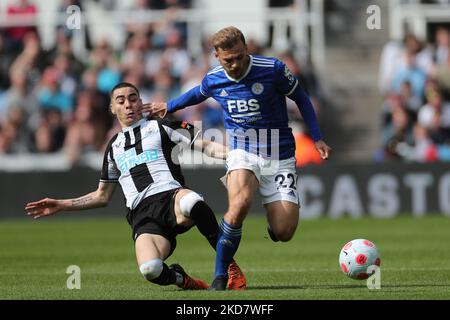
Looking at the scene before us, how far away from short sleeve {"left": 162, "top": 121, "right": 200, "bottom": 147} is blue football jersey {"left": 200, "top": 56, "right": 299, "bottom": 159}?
0.35m

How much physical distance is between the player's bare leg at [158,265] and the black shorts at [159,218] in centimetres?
9

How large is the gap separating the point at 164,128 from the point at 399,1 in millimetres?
13292

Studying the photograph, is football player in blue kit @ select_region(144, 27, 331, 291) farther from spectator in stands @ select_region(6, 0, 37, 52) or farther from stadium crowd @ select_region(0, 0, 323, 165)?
spectator in stands @ select_region(6, 0, 37, 52)

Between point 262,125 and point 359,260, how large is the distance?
1.51 metres

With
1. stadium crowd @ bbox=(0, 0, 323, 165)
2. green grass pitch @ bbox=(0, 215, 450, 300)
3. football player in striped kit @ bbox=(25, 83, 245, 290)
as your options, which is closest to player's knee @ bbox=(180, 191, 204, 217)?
football player in striped kit @ bbox=(25, 83, 245, 290)

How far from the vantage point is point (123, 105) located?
33.0ft

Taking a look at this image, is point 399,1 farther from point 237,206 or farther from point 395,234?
point 237,206

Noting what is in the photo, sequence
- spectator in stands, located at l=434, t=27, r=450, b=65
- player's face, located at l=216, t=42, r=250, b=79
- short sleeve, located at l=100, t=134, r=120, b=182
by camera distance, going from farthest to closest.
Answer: spectator in stands, located at l=434, t=27, r=450, b=65 < short sleeve, located at l=100, t=134, r=120, b=182 < player's face, located at l=216, t=42, r=250, b=79

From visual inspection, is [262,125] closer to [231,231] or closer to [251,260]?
[231,231]

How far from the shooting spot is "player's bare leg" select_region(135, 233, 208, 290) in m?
9.29

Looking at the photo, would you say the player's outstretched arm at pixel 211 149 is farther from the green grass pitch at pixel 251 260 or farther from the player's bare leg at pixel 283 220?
the green grass pitch at pixel 251 260

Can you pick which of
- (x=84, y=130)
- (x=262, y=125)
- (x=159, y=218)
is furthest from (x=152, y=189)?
(x=84, y=130)

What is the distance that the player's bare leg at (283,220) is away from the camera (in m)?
9.98
